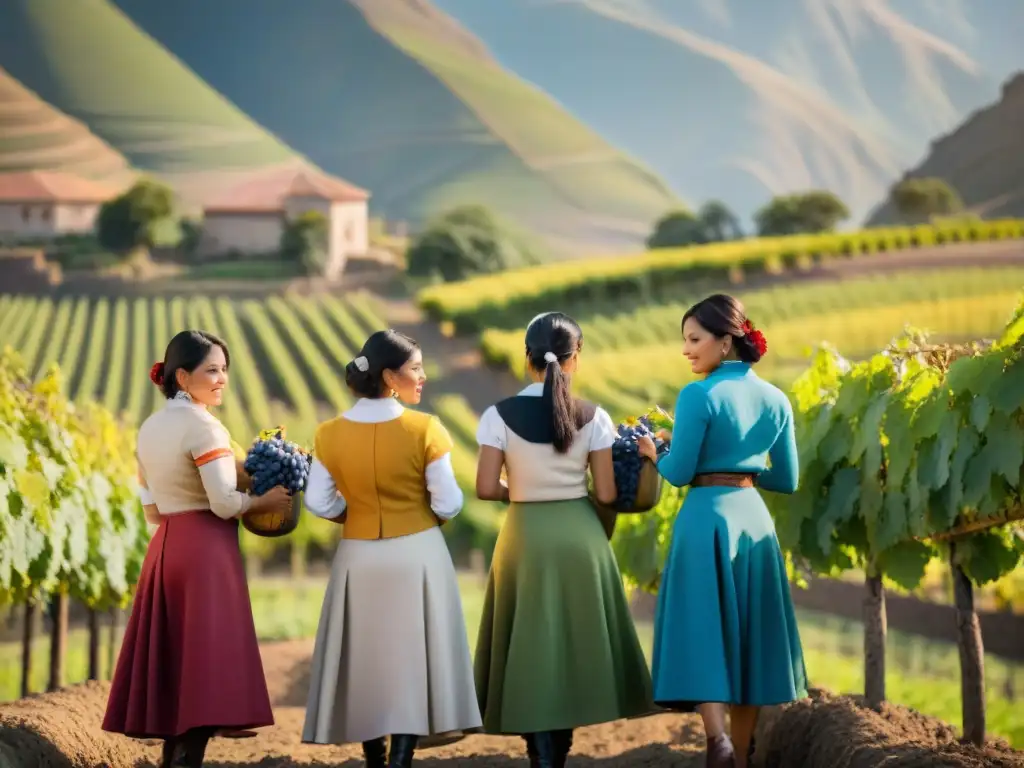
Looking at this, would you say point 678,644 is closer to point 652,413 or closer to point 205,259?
point 652,413

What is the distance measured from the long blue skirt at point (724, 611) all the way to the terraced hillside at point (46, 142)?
13.2 m

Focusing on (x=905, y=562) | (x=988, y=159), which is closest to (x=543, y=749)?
(x=905, y=562)

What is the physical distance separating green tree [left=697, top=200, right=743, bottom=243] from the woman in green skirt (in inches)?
561

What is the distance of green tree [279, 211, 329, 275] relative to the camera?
16766 mm

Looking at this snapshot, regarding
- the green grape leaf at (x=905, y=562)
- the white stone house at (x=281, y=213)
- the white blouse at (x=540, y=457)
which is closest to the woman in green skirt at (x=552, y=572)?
the white blouse at (x=540, y=457)

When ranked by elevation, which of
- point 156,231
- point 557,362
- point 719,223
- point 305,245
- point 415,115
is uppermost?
point 415,115

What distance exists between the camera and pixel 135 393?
51.4 ft

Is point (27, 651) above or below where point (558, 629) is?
below

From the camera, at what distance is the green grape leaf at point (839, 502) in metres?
4.90

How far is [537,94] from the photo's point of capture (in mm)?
18875

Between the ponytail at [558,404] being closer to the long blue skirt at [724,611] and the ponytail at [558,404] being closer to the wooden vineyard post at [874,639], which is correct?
the long blue skirt at [724,611]

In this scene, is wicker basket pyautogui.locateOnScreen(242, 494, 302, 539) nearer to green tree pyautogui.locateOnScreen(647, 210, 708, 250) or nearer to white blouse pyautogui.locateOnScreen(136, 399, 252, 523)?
white blouse pyautogui.locateOnScreen(136, 399, 252, 523)

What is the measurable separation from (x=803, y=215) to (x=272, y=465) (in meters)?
14.6

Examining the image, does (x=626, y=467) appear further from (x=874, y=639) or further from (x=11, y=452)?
(x=11, y=452)
